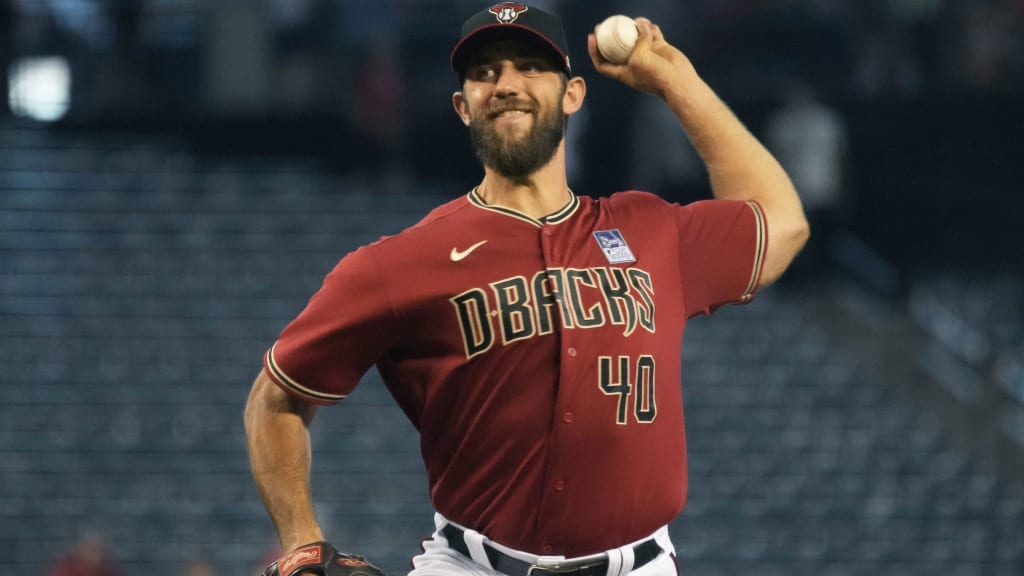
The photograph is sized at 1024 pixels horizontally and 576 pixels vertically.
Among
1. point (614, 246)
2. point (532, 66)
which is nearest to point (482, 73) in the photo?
point (532, 66)

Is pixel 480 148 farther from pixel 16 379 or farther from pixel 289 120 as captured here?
pixel 289 120

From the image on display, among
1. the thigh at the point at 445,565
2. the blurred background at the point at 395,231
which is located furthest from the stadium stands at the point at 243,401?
the thigh at the point at 445,565

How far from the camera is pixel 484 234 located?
3.68 meters

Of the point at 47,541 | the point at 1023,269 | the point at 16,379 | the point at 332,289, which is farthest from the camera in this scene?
the point at 1023,269

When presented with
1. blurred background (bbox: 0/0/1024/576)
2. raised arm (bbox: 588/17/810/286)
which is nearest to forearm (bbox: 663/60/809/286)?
raised arm (bbox: 588/17/810/286)

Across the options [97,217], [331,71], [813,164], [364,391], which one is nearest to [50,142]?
[97,217]

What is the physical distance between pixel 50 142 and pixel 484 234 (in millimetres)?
13046

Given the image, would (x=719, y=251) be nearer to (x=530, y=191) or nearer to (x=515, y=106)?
(x=530, y=191)

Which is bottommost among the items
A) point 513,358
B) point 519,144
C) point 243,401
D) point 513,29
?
point 243,401

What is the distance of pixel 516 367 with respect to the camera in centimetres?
357

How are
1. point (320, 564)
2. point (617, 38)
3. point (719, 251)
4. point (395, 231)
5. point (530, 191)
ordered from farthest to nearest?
1. point (395, 231)
2. point (617, 38)
3. point (719, 251)
4. point (530, 191)
5. point (320, 564)

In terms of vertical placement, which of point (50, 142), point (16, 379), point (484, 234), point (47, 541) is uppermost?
point (50, 142)

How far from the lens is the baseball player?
3.55 metres

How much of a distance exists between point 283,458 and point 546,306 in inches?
25.8
